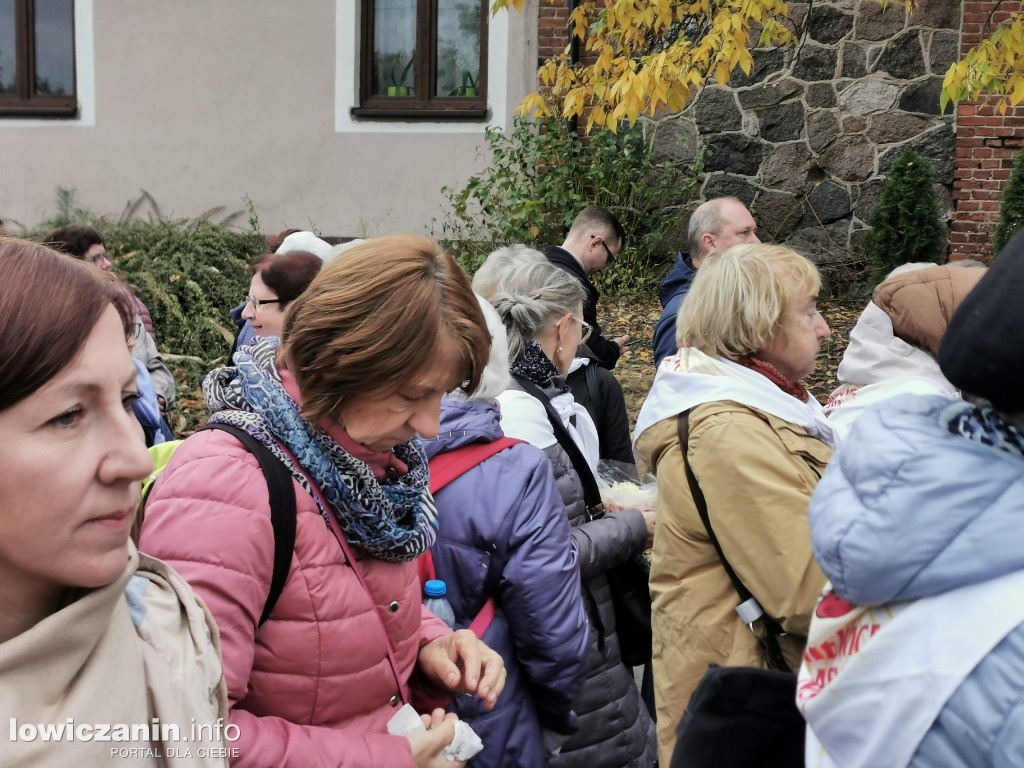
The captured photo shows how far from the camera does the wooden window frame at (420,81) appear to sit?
36.5ft

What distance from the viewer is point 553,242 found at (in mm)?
10352

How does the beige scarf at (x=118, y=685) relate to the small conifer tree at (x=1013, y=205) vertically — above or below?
below

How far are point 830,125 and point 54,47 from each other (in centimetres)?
896

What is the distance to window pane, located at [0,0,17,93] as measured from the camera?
40.1 ft

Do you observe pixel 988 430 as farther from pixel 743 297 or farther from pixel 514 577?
pixel 743 297

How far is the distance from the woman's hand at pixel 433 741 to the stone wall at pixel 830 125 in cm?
935

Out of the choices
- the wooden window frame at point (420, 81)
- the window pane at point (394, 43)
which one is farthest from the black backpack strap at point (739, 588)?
the window pane at point (394, 43)

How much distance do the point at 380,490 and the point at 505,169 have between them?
8.90 m

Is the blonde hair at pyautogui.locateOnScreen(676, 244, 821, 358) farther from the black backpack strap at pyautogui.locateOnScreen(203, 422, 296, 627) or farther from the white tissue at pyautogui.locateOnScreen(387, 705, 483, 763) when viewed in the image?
the black backpack strap at pyautogui.locateOnScreen(203, 422, 296, 627)

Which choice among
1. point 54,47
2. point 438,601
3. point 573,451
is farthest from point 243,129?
point 438,601

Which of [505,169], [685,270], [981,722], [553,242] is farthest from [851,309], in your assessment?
[981,722]

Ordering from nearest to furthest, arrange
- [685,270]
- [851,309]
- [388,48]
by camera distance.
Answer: [685,270], [851,309], [388,48]

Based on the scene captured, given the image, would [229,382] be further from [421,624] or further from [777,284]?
[777,284]
